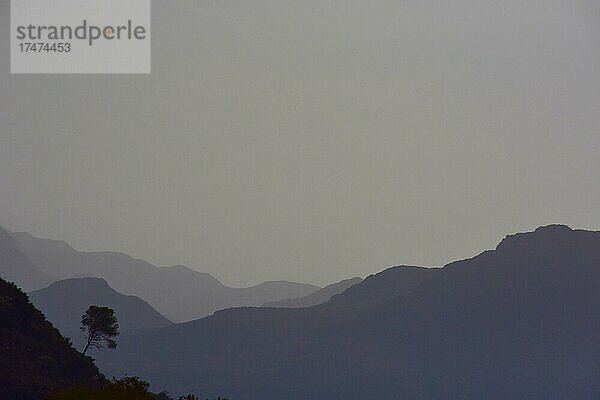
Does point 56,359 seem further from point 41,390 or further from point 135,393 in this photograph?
point 135,393

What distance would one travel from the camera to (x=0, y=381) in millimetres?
63469

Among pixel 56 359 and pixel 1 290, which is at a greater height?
pixel 1 290

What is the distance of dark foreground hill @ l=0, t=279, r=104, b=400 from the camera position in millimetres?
64438

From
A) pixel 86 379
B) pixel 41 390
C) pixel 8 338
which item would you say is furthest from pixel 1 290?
pixel 41 390

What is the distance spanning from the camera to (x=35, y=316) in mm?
81188

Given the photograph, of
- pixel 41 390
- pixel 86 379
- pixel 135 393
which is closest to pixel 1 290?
pixel 86 379

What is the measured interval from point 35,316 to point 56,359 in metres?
9.21

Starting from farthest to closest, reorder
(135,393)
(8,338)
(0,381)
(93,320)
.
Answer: (93,320) → (8,338) → (0,381) → (135,393)

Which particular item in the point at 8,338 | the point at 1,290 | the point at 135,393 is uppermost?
the point at 1,290

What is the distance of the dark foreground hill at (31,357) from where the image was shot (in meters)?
64.4

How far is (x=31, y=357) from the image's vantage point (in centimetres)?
7119

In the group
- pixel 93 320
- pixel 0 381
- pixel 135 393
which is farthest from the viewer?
pixel 93 320

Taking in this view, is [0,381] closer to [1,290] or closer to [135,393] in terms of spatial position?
[1,290]

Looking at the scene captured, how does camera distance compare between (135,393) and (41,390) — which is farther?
(41,390)
